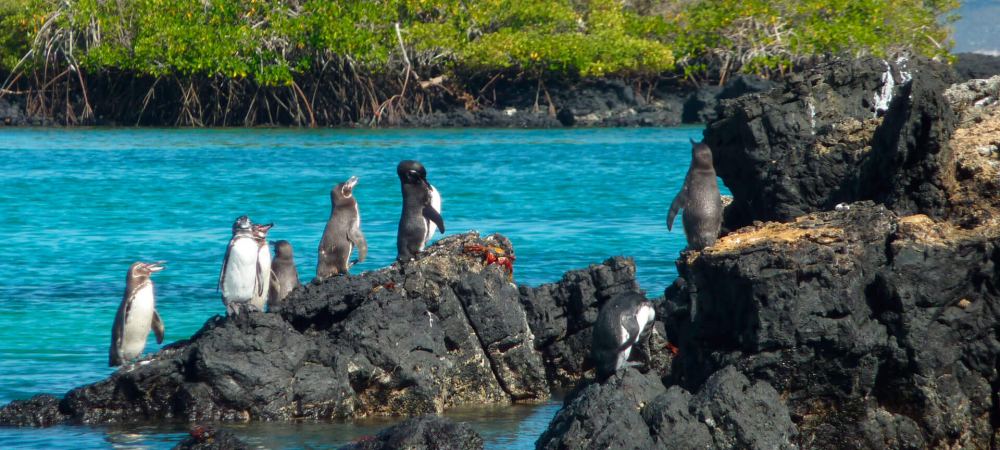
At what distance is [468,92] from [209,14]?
7.81 m

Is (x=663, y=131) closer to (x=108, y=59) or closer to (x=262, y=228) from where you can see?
(x=108, y=59)

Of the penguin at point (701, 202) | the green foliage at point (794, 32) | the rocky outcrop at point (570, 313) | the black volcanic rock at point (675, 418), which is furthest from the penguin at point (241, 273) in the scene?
the green foliage at point (794, 32)

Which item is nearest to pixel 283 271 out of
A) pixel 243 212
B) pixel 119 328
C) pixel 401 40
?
pixel 119 328

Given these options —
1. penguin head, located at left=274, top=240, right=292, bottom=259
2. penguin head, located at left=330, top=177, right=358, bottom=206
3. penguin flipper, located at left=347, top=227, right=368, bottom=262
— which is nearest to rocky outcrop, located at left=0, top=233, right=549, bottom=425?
penguin flipper, located at left=347, top=227, right=368, bottom=262

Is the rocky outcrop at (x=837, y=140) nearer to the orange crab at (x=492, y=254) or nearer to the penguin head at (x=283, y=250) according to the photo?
the orange crab at (x=492, y=254)

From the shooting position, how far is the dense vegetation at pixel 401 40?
3666 centimetres

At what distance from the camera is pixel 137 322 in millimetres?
9016

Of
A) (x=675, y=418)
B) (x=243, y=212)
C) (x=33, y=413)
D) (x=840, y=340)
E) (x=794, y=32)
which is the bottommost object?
(x=243, y=212)

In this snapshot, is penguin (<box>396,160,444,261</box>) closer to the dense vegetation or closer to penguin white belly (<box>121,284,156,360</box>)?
penguin white belly (<box>121,284,156,360</box>)

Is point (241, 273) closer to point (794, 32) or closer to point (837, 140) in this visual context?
point (837, 140)

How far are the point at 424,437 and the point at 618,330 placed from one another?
82.3 inches

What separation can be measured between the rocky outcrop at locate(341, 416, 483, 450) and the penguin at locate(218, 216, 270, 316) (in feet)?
10.2

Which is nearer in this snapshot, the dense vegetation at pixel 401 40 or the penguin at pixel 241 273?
the penguin at pixel 241 273

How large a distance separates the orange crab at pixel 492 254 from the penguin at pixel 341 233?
155 centimetres
